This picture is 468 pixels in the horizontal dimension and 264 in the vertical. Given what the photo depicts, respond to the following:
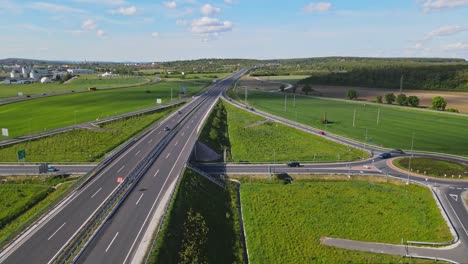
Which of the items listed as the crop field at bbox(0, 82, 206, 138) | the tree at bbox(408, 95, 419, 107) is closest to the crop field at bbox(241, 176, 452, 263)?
the crop field at bbox(0, 82, 206, 138)

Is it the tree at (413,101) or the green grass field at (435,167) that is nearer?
the green grass field at (435,167)

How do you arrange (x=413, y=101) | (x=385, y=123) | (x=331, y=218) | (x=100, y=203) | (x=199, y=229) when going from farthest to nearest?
(x=413, y=101) < (x=385, y=123) < (x=331, y=218) < (x=100, y=203) < (x=199, y=229)

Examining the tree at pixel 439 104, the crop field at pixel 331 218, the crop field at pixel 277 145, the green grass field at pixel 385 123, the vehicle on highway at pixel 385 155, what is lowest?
the crop field at pixel 331 218

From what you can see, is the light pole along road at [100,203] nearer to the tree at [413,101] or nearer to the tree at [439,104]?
the tree at [439,104]

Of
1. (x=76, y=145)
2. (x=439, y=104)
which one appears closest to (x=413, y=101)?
(x=439, y=104)

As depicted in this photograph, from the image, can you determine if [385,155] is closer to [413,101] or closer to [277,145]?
[277,145]

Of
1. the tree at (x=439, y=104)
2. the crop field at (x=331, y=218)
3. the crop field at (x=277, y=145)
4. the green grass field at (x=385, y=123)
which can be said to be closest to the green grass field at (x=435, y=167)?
the crop field at (x=331, y=218)
